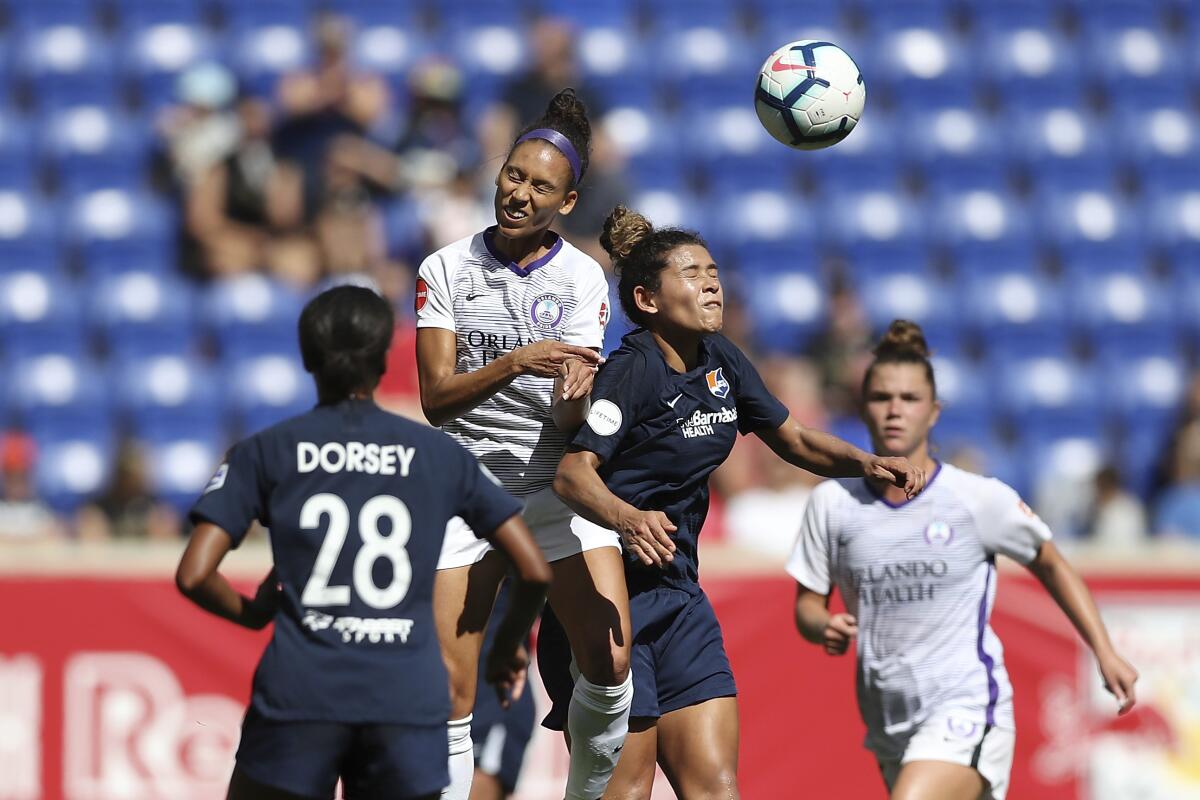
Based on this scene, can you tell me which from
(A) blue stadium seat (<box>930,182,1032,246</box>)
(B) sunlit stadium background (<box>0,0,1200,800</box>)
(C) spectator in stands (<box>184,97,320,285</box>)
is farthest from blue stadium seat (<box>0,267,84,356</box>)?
(A) blue stadium seat (<box>930,182,1032,246</box>)

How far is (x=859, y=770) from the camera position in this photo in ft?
28.5

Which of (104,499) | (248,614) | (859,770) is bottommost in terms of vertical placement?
(859,770)

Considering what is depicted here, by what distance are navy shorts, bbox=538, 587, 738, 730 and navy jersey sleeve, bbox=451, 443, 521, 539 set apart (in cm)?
138

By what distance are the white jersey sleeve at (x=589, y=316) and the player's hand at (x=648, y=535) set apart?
30.1 inches

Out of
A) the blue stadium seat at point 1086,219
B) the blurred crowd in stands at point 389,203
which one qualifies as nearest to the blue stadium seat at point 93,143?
the blurred crowd in stands at point 389,203

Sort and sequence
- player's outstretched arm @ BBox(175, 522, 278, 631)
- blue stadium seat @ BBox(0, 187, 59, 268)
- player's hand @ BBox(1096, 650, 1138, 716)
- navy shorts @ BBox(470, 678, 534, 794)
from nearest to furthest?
player's outstretched arm @ BBox(175, 522, 278, 631), player's hand @ BBox(1096, 650, 1138, 716), navy shorts @ BBox(470, 678, 534, 794), blue stadium seat @ BBox(0, 187, 59, 268)

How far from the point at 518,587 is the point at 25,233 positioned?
365 inches

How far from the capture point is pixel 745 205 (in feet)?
43.8

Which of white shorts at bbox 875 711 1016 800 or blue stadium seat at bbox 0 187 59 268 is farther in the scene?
blue stadium seat at bbox 0 187 59 268

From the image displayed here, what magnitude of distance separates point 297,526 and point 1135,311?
10.4 meters

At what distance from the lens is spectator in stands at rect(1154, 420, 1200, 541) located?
10742 millimetres

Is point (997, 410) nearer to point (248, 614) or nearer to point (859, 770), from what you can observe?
point (859, 770)

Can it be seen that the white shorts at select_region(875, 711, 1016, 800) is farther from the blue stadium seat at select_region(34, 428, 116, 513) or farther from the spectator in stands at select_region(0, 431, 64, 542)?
the blue stadium seat at select_region(34, 428, 116, 513)

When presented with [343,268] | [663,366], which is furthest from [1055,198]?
[663,366]
